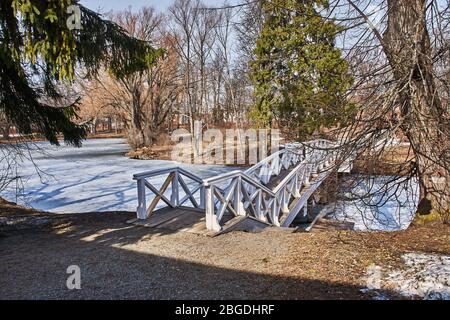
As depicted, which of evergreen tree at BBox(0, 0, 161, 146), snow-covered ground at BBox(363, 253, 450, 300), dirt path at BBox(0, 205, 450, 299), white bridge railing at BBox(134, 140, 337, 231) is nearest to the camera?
snow-covered ground at BBox(363, 253, 450, 300)

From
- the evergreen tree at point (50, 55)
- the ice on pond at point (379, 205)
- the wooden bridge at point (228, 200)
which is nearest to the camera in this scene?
the evergreen tree at point (50, 55)

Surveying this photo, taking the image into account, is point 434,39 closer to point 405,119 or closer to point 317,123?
point 405,119

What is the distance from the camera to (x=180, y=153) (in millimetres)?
26766

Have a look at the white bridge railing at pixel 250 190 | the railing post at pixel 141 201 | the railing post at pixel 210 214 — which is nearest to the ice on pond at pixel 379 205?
the white bridge railing at pixel 250 190

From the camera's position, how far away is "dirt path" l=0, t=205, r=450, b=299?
3799 mm

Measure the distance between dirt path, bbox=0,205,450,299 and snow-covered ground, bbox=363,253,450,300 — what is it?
0.15 metres

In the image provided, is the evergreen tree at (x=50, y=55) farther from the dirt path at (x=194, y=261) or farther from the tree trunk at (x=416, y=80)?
the tree trunk at (x=416, y=80)

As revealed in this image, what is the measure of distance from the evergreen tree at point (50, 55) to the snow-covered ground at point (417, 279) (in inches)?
181

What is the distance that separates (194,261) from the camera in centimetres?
484

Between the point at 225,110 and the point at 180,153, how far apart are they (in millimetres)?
11005

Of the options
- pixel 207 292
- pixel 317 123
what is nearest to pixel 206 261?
pixel 207 292

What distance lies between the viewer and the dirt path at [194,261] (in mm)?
3799

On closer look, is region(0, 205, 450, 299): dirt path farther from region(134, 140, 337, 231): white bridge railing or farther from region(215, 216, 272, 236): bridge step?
region(134, 140, 337, 231): white bridge railing

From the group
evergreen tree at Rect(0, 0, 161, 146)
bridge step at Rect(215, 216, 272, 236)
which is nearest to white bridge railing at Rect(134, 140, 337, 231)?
bridge step at Rect(215, 216, 272, 236)
